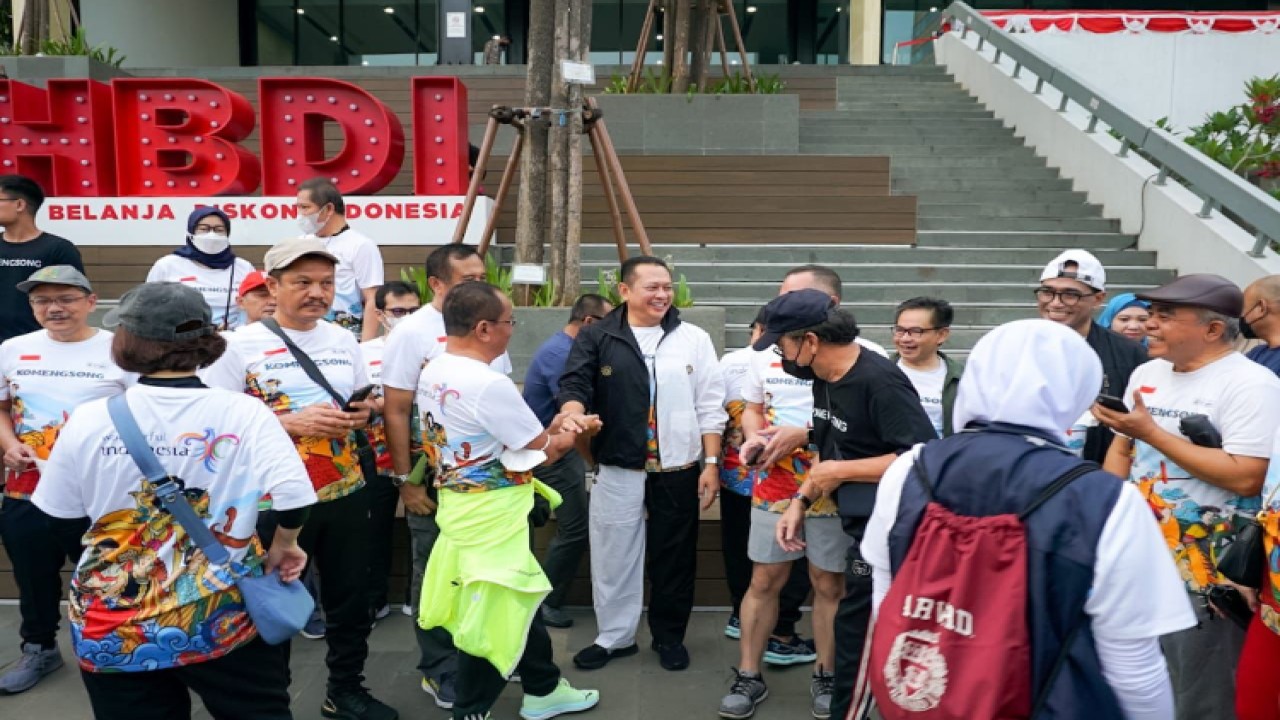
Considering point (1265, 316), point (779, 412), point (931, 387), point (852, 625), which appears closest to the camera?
point (852, 625)

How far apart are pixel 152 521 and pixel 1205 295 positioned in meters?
3.31

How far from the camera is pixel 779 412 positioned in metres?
4.00

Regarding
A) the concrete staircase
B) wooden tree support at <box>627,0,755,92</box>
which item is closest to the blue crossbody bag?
the concrete staircase

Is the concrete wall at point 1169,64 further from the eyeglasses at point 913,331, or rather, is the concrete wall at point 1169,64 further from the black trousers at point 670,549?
the black trousers at point 670,549

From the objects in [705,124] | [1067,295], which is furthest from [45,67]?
[1067,295]

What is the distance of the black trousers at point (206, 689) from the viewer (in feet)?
7.95

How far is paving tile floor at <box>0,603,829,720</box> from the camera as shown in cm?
379

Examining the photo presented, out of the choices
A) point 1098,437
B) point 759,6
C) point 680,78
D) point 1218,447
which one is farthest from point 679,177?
point 759,6

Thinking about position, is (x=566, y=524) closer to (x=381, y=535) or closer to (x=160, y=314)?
(x=381, y=535)

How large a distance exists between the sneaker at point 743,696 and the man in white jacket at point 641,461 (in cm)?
48

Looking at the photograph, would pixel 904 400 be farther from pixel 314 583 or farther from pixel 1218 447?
pixel 314 583

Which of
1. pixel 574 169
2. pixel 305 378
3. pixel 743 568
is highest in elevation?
pixel 574 169

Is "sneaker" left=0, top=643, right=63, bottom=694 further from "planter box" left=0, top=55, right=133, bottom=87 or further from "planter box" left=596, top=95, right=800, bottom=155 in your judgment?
"planter box" left=0, top=55, right=133, bottom=87

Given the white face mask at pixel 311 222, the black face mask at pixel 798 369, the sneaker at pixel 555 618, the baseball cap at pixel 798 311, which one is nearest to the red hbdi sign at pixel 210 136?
the white face mask at pixel 311 222
